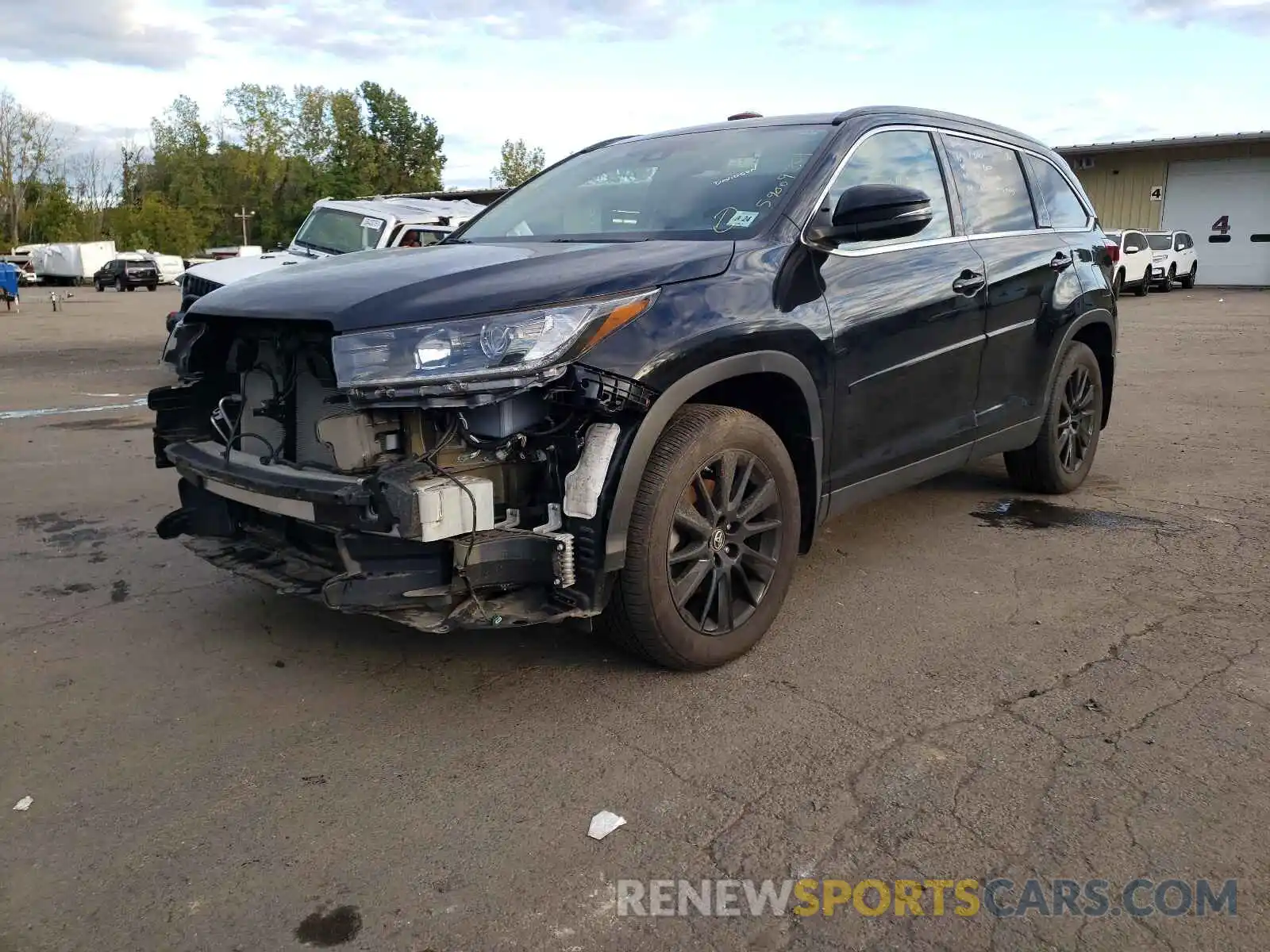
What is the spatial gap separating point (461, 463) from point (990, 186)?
317cm

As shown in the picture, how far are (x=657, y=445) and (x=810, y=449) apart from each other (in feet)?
2.47

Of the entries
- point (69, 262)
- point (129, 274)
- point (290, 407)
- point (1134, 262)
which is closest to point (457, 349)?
point (290, 407)

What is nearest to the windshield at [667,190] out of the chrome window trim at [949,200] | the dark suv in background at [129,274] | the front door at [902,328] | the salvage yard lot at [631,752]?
the chrome window trim at [949,200]

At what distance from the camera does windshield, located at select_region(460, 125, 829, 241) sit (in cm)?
390

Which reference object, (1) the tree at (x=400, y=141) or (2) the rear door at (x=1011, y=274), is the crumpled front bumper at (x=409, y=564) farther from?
(1) the tree at (x=400, y=141)

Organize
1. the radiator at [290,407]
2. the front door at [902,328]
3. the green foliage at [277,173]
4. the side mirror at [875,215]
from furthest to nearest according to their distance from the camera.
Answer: the green foliage at [277,173] → the front door at [902,328] → the side mirror at [875,215] → the radiator at [290,407]

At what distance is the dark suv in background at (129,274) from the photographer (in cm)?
4781

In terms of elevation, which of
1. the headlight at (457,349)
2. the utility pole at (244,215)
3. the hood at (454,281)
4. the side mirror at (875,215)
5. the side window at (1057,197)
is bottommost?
the headlight at (457,349)

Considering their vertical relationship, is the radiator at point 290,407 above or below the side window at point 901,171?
below

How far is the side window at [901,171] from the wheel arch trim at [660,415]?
2.15 feet

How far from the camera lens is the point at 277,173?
281 feet

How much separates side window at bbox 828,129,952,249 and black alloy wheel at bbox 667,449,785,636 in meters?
1.01

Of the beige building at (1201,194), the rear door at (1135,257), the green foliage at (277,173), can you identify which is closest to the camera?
the rear door at (1135,257)

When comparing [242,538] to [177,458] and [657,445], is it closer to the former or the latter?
[177,458]
